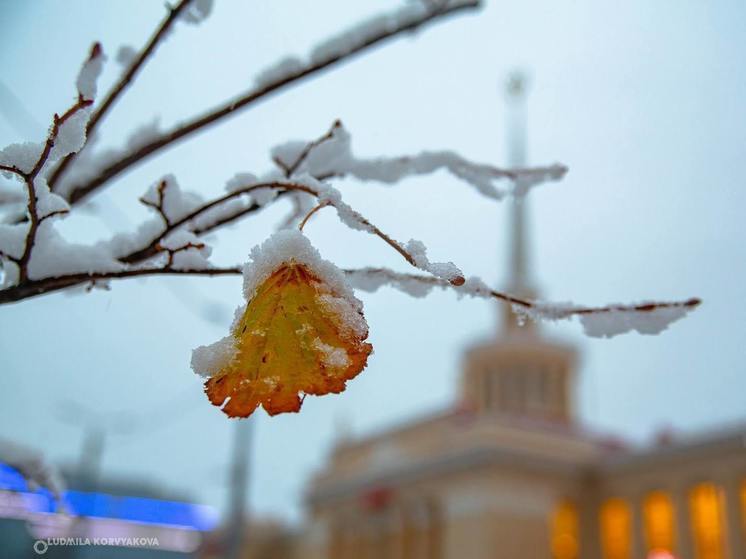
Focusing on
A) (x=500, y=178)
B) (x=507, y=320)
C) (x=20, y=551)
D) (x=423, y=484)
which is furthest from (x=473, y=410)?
(x=500, y=178)

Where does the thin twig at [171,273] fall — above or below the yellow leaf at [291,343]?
above

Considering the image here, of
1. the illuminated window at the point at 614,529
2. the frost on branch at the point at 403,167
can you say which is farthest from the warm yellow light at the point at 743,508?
the frost on branch at the point at 403,167

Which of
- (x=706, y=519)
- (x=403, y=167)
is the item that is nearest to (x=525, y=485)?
(x=706, y=519)

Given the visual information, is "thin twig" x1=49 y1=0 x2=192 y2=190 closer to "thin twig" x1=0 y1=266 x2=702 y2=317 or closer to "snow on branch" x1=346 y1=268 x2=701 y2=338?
"thin twig" x1=0 y1=266 x2=702 y2=317

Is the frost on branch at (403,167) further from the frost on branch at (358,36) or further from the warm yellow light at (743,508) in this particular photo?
the warm yellow light at (743,508)

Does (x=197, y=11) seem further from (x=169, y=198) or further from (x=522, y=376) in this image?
(x=522, y=376)

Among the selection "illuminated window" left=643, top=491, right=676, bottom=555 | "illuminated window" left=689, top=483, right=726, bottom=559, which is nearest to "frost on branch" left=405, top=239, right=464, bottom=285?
"illuminated window" left=689, top=483, right=726, bottom=559
